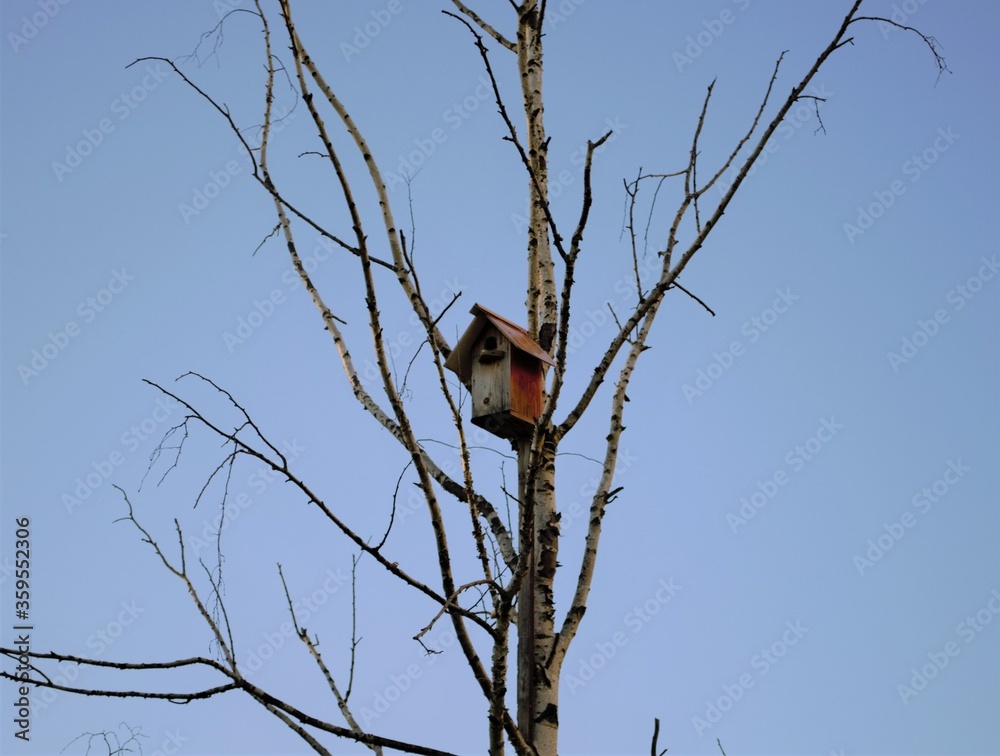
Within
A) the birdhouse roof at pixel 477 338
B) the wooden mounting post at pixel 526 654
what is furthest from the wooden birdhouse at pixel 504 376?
the wooden mounting post at pixel 526 654

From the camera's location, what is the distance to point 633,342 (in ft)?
11.7

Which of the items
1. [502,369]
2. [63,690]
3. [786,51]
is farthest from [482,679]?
[786,51]

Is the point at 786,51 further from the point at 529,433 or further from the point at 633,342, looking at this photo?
the point at 529,433

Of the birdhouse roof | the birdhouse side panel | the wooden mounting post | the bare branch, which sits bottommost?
the wooden mounting post

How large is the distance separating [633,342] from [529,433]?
0.46 metres

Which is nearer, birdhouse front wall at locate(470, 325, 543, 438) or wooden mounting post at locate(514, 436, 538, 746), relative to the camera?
wooden mounting post at locate(514, 436, 538, 746)

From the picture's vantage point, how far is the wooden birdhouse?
11.6 ft

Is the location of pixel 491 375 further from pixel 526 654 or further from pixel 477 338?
pixel 526 654

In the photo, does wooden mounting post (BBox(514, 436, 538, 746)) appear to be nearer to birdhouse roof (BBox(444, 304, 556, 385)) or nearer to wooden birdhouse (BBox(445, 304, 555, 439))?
wooden birdhouse (BBox(445, 304, 555, 439))

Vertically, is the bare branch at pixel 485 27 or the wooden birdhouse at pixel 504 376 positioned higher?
the bare branch at pixel 485 27

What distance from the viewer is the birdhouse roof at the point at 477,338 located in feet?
11.8

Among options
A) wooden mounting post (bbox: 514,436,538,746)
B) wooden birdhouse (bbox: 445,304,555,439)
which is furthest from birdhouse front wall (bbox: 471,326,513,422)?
wooden mounting post (bbox: 514,436,538,746)

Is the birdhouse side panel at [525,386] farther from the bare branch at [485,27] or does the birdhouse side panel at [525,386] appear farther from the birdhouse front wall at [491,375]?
the bare branch at [485,27]

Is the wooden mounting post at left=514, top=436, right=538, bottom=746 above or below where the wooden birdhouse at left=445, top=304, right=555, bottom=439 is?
below
